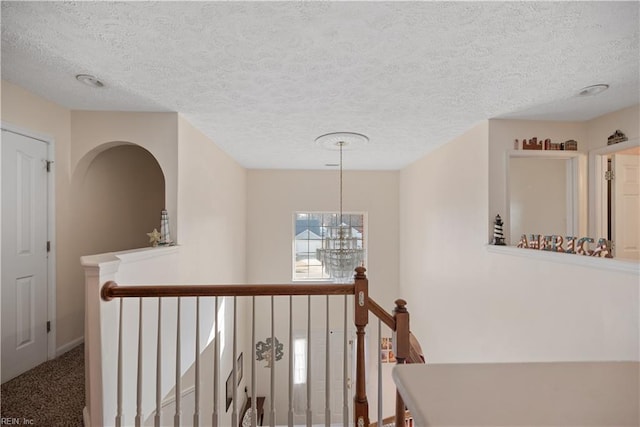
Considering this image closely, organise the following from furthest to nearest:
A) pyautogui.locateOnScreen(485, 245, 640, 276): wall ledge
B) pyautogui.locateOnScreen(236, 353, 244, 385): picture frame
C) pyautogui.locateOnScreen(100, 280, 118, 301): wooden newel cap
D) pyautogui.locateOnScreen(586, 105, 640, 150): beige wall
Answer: pyautogui.locateOnScreen(236, 353, 244, 385): picture frame
pyautogui.locateOnScreen(586, 105, 640, 150): beige wall
pyautogui.locateOnScreen(100, 280, 118, 301): wooden newel cap
pyautogui.locateOnScreen(485, 245, 640, 276): wall ledge

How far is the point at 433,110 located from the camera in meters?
2.57

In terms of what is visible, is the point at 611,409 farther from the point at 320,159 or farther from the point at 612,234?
the point at 320,159

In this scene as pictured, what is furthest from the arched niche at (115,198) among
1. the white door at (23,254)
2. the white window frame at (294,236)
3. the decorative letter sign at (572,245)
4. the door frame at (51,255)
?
the decorative letter sign at (572,245)

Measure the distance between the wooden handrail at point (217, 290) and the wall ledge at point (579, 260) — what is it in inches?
54.2

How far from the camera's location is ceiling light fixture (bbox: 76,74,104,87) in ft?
6.49

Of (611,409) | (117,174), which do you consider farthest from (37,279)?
(611,409)

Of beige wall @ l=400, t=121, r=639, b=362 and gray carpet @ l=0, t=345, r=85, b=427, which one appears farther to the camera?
gray carpet @ l=0, t=345, r=85, b=427

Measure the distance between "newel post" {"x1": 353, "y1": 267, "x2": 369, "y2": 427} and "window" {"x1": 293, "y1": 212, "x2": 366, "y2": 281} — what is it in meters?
4.19

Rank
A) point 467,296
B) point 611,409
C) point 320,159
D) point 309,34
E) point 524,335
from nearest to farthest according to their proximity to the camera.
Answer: point 611,409, point 309,34, point 524,335, point 467,296, point 320,159

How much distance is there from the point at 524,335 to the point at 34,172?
13.8 ft

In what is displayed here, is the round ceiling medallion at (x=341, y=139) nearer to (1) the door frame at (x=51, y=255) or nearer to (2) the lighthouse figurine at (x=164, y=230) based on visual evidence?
(2) the lighthouse figurine at (x=164, y=230)

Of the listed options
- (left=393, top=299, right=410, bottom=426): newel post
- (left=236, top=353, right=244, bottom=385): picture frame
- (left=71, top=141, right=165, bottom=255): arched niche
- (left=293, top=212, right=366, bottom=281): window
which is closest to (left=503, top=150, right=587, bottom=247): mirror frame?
(left=393, top=299, right=410, bottom=426): newel post

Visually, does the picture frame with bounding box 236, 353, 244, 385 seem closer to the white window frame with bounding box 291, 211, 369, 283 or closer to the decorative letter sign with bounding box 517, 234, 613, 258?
the white window frame with bounding box 291, 211, 369, 283

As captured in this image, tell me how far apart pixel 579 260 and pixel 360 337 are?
141cm
